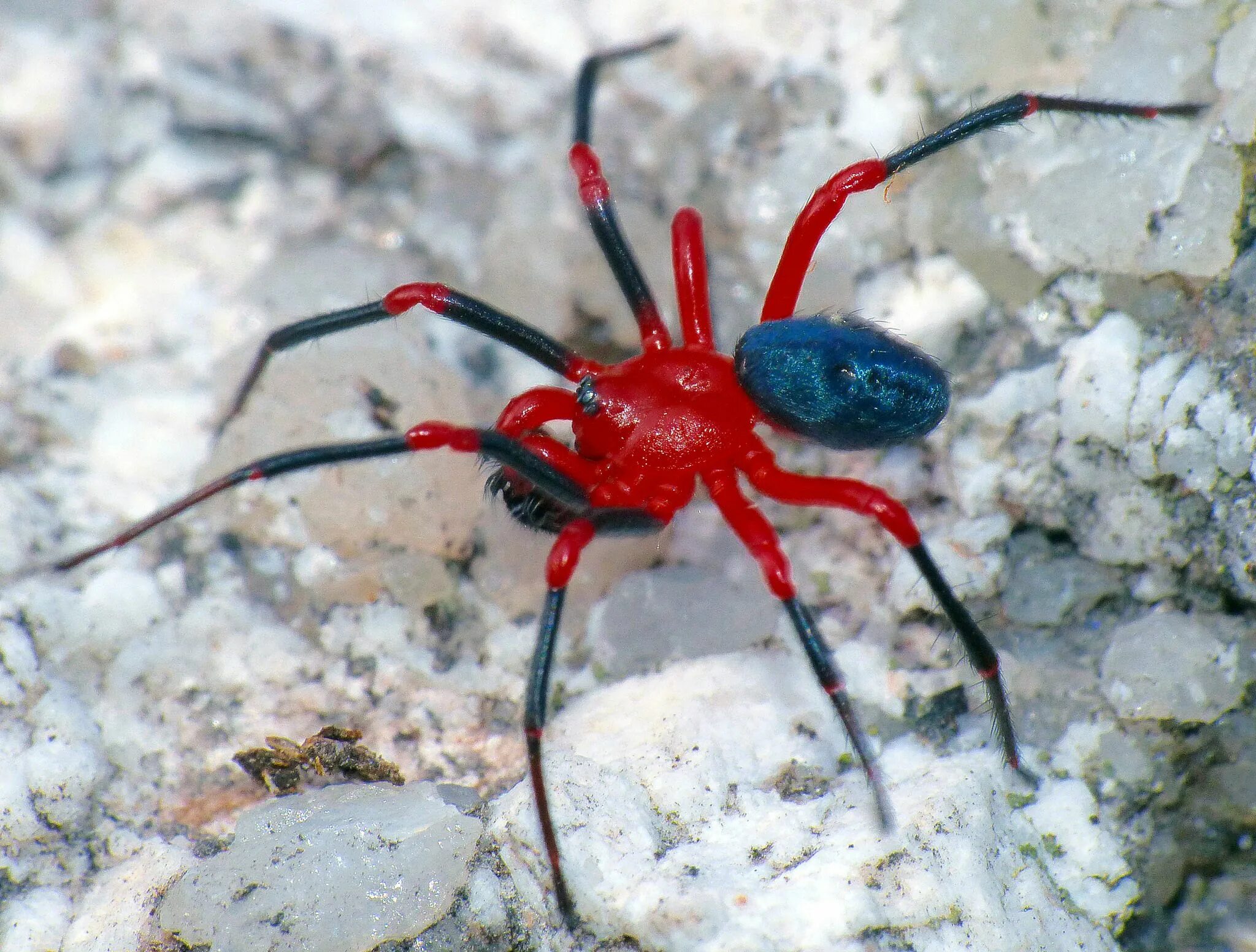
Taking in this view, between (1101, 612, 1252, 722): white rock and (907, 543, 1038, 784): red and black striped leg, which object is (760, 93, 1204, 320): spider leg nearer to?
(907, 543, 1038, 784): red and black striped leg

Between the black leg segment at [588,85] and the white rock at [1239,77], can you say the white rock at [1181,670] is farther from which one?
the black leg segment at [588,85]

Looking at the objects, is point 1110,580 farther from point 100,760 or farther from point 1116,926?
point 100,760

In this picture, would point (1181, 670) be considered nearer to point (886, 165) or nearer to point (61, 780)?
point (886, 165)

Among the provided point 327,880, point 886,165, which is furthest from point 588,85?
point 327,880


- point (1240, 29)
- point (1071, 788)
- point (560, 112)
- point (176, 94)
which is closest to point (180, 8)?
point (176, 94)

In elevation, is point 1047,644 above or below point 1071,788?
above
